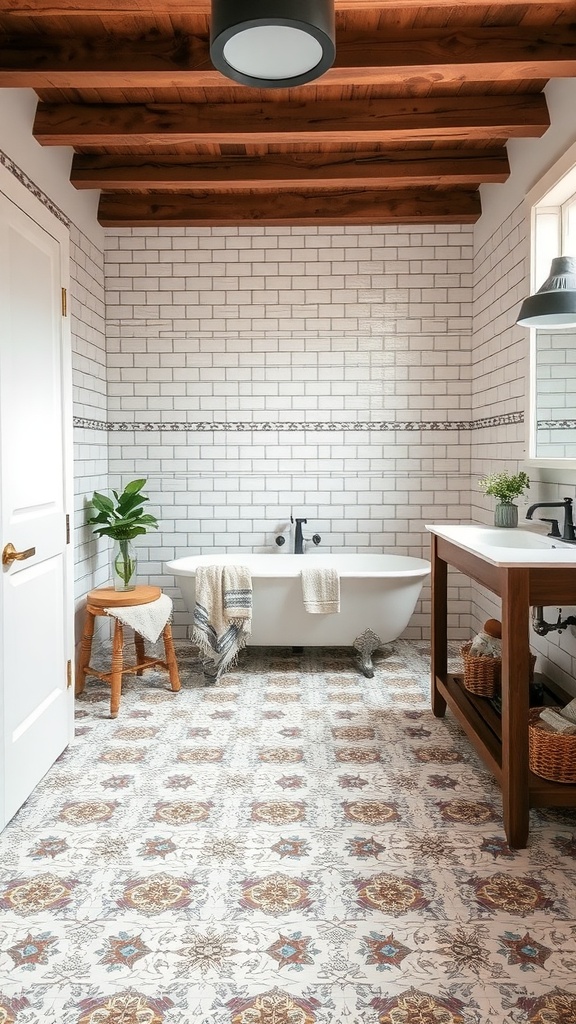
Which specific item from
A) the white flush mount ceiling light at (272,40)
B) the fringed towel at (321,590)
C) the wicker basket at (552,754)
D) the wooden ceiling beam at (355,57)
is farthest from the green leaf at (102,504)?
the white flush mount ceiling light at (272,40)

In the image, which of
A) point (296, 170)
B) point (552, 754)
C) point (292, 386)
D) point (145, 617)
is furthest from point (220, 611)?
point (296, 170)

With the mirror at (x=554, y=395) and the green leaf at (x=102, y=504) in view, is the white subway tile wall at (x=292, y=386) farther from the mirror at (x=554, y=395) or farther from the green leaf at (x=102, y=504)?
the mirror at (x=554, y=395)

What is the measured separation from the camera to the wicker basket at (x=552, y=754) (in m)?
2.58

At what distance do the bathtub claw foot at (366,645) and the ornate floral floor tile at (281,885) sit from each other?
858 millimetres

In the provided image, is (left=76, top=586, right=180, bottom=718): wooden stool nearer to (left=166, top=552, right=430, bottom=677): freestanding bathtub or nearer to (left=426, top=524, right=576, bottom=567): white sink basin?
(left=166, top=552, right=430, bottom=677): freestanding bathtub

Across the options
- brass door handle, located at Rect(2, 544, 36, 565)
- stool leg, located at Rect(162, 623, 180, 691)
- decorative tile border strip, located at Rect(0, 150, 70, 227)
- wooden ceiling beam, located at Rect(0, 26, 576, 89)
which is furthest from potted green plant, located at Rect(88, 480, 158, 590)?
wooden ceiling beam, located at Rect(0, 26, 576, 89)

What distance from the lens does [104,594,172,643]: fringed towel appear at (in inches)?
157

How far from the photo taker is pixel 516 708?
2.56 m

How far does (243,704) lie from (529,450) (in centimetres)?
211

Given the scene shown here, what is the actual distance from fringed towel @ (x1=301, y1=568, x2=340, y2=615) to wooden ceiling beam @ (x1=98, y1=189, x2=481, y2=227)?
2473 millimetres

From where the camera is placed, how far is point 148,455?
548 cm

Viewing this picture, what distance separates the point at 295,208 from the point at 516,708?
12.5ft

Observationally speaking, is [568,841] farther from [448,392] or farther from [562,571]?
[448,392]

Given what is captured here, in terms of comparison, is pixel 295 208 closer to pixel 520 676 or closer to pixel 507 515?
pixel 507 515
